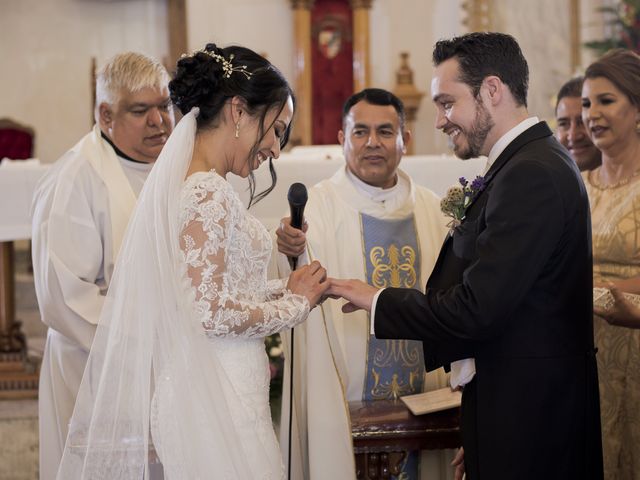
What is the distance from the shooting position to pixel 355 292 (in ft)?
9.85

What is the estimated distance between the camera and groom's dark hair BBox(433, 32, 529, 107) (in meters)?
2.85

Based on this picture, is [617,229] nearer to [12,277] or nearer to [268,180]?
[268,180]

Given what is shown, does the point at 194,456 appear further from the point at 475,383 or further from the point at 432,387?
the point at 432,387

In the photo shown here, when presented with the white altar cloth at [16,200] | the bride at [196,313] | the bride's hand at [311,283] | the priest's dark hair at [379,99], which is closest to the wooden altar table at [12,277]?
the white altar cloth at [16,200]

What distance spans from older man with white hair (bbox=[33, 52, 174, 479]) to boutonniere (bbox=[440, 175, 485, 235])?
1511mm

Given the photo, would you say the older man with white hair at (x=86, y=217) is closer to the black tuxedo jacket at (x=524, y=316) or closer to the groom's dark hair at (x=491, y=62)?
the black tuxedo jacket at (x=524, y=316)

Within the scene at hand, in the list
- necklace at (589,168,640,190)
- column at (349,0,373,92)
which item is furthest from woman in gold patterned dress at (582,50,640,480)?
column at (349,0,373,92)

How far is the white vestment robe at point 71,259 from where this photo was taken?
12.2 feet

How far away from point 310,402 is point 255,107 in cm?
123

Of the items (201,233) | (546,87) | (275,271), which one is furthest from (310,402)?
(546,87)

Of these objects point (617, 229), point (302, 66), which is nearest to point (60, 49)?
point (302, 66)

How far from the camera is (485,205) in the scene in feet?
9.26

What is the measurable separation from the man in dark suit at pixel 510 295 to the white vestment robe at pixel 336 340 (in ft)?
2.18

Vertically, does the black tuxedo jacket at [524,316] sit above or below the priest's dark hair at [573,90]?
below
